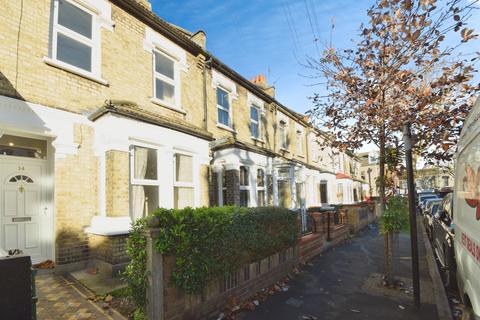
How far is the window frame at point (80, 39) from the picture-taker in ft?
19.4

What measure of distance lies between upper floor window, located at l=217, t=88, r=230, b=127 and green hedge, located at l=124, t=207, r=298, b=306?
623 centimetres

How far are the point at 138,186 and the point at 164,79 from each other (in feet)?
12.4

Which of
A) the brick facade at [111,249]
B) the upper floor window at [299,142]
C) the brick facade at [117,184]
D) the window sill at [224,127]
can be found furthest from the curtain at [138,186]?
the upper floor window at [299,142]

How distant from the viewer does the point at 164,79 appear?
27.8 ft

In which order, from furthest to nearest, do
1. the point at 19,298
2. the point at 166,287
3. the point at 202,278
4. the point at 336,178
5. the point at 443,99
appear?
the point at 336,178, the point at 443,99, the point at 202,278, the point at 166,287, the point at 19,298

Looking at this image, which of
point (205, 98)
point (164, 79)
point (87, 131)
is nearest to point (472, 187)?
point (87, 131)

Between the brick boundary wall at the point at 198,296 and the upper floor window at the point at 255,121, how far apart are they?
312 inches

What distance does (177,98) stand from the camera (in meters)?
8.83

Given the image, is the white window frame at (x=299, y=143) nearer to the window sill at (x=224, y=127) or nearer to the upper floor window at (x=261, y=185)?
the upper floor window at (x=261, y=185)

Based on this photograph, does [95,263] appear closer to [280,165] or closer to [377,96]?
[377,96]

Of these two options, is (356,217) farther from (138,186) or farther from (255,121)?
(138,186)

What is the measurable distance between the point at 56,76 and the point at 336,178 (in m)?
20.2

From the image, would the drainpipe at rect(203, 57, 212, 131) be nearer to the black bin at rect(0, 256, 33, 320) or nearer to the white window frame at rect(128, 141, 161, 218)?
the white window frame at rect(128, 141, 161, 218)

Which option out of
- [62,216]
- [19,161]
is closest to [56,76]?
[19,161]
